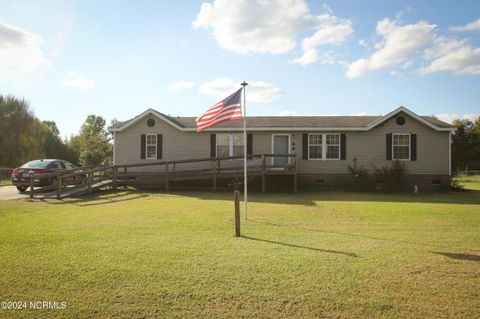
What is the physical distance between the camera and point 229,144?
65.5ft

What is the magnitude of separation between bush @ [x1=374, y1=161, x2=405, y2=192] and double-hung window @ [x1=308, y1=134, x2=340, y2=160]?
8.48 feet

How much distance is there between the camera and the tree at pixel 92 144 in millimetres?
36022

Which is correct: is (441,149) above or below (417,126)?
below

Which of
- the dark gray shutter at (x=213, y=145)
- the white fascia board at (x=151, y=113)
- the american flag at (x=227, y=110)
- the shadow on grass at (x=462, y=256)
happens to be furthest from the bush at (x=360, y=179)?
the shadow on grass at (x=462, y=256)

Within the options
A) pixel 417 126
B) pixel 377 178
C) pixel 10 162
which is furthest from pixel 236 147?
pixel 10 162

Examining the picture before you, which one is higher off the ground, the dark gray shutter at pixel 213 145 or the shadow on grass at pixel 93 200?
the dark gray shutter at pixel 213 145

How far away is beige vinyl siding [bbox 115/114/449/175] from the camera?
750 inches

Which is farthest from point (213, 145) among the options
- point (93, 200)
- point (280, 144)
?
point (93, 200)

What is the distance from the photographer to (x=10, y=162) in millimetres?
35969

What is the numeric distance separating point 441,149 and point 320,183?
23.3ft

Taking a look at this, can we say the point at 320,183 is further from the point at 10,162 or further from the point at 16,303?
the point at 10,162

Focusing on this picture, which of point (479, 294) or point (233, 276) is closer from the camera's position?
point (479, 294)

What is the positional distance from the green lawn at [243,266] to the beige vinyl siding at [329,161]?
972 cm

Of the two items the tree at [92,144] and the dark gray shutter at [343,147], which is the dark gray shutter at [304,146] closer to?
the dark gray shutter at [343,147]
